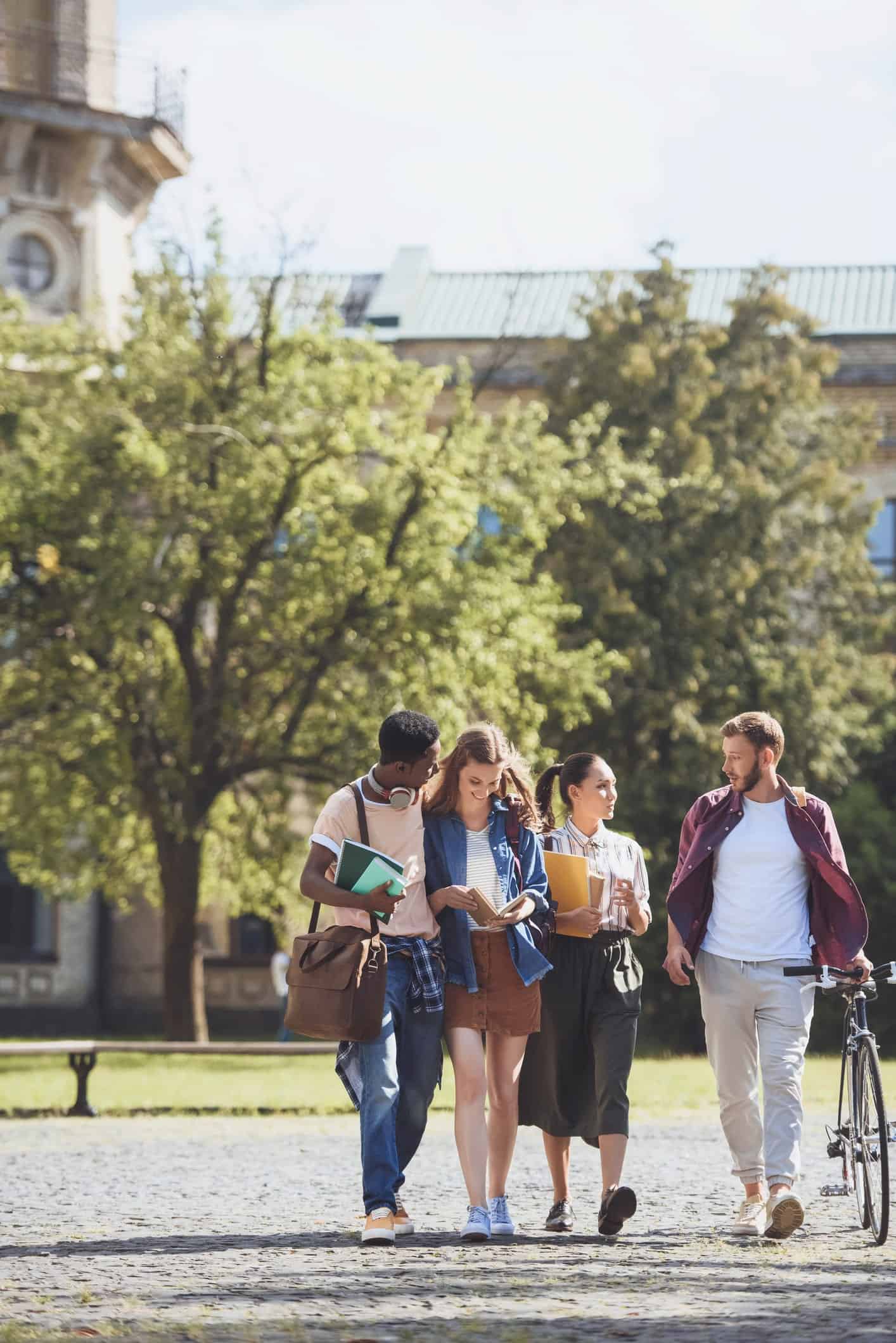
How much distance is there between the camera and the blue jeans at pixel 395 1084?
8.00 m

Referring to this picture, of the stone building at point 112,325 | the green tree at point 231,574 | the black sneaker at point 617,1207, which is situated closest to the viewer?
the black sneaker at point 617,1207

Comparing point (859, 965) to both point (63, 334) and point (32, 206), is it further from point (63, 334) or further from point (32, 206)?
point (32, 206)

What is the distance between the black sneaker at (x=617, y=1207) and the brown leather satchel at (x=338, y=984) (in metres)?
1.11

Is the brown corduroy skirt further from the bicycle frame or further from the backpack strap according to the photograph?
the bicycle frame

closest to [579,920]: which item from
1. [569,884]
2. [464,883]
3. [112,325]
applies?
[569,884]

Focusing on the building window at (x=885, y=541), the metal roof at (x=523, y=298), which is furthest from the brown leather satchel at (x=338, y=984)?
the metal roof at (x=523, y=298)

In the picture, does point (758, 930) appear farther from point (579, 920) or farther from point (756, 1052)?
point (579, 920)

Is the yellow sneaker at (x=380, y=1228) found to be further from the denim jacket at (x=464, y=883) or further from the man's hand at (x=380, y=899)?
the man's hand at (x=380, y=899)

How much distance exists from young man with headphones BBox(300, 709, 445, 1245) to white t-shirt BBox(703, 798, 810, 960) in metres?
1.17

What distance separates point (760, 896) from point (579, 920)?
2.40 feet

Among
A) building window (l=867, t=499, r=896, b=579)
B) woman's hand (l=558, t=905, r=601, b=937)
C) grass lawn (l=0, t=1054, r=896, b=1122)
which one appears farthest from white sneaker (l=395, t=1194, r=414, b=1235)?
building window (l=867, t=499, r=896, b=579)

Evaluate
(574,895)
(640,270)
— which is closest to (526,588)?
(640,270)

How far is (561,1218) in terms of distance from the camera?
27.7ft

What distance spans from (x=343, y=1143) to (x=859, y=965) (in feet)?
20.7
